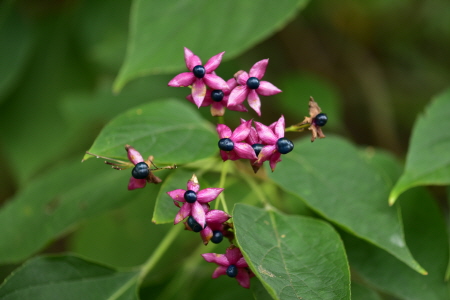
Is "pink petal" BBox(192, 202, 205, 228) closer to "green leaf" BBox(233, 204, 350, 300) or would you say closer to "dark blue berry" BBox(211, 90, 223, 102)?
"green leaf" BBox(233, 204, 350, 300)

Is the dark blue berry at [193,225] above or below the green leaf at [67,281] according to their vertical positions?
above

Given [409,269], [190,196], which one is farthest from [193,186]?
[409,269]

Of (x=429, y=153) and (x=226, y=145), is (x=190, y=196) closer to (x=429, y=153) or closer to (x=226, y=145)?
(x=226, y=145)

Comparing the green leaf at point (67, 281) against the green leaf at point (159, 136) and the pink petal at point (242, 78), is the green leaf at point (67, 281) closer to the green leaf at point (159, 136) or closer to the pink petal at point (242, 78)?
the green leaf at point (159, 136)

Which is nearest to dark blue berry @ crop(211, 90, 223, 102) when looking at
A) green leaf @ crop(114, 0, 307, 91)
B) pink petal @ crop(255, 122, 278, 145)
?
pink petal @ crop(255, 122, 278, 145)

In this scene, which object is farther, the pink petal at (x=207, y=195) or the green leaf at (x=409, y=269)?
the green leaf at (x=409, y=269)

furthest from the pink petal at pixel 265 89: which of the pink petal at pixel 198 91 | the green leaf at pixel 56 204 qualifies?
the green leaf at pixel 56 204
